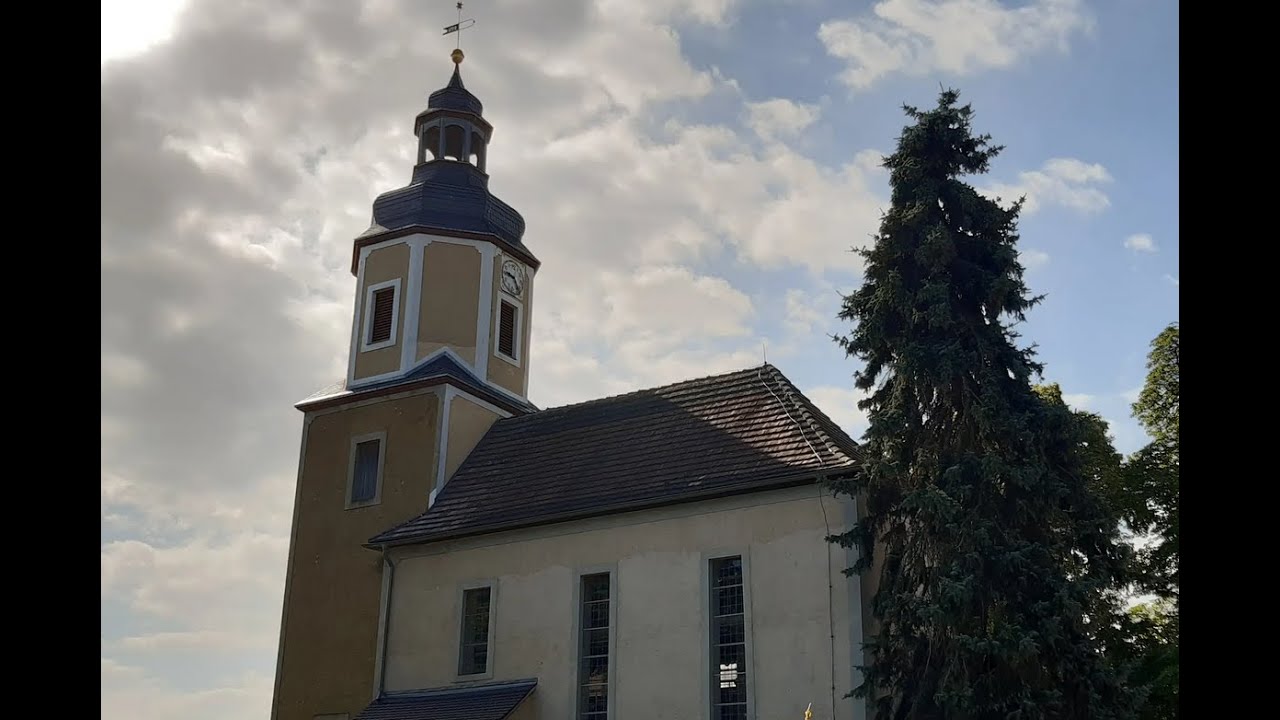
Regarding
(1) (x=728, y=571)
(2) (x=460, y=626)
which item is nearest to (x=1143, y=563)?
(1) (x=728, y=571)

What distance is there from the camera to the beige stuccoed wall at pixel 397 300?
85.8 ft

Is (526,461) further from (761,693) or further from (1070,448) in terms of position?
(1070,448)

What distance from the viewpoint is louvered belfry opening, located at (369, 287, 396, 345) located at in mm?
26592

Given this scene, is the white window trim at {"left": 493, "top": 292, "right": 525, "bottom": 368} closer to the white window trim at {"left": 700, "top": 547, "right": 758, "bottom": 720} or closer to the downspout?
the downspout

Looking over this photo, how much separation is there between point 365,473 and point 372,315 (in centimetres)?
388

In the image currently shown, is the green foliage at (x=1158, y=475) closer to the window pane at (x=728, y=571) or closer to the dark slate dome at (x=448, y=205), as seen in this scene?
the window pane at (x=728, y=571)

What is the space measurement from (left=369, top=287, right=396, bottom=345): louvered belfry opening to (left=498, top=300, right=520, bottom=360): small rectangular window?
2455 mm

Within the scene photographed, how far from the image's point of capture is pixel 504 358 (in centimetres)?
2681

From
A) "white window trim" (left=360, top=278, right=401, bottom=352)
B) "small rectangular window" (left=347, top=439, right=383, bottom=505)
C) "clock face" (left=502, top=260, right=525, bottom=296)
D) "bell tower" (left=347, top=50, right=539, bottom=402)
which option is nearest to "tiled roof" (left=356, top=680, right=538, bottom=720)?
"small rectangular window" (left=347, top=439, right=383, bottom=505)

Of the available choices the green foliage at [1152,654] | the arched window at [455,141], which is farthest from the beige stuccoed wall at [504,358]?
the green foliage at [1152,654]

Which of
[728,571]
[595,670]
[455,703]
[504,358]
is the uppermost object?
[504,358]

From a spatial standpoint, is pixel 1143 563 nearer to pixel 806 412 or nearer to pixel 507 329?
pixel 806 412

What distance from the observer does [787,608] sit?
725 inches
